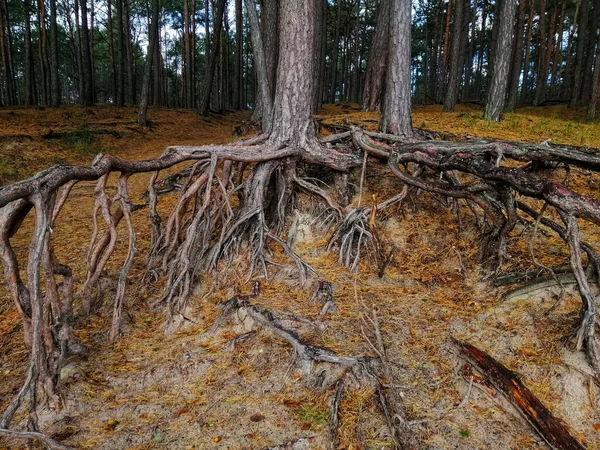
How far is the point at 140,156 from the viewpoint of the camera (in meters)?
11.5

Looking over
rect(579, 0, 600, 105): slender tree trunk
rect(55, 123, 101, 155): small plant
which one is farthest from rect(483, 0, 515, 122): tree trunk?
rect(55, 123, 101, 155): small plant

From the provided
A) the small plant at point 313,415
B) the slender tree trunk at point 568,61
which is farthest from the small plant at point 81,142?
the slender tree trunk at point 568,61

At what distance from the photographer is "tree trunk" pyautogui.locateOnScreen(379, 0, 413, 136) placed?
6289 mm

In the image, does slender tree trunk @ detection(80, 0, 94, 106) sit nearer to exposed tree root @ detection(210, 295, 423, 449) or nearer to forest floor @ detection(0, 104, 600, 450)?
forest floor @ detection(0, 104, 600, 450)

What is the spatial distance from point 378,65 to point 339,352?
1114 cm

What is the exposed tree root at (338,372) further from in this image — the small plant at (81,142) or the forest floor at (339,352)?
the small plant at (81,142)

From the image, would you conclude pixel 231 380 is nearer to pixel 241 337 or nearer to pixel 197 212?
pixel 241 337

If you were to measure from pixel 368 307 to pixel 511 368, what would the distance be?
135 cm

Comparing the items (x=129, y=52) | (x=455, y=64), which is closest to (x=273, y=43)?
(x=455, y=64)

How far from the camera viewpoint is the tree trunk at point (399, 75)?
20.6ft

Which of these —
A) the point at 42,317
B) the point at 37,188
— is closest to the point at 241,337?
the point at 42,317

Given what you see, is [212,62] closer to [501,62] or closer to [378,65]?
[378,65]

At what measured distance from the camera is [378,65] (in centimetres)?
1223

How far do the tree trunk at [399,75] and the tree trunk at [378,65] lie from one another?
5.90 meters
